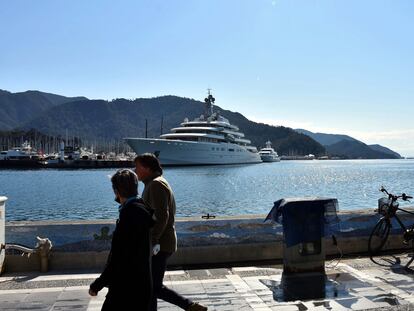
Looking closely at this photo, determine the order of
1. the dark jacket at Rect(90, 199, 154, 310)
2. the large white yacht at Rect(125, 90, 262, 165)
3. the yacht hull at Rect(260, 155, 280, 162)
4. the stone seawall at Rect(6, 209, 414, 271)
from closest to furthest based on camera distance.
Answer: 1. the dark jacket at Rect(90, 199, 154, 310)
2. the stone seawall at Rect(6, 209, 414, 271)
3. the large white yacht at Rect(125, 90, 262, 165)
4. the yacht hull at Rect(260, 155, 280, 162)

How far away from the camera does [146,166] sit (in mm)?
4129

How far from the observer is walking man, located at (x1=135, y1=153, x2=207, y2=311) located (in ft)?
13.1

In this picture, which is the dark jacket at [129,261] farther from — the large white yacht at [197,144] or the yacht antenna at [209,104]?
the yacht antenna at [209,104]

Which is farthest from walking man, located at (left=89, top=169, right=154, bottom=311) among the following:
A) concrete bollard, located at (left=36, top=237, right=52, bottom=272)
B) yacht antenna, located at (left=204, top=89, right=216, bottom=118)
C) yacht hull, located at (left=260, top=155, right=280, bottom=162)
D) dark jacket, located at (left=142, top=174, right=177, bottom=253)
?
yacht hull, located at (left=260, top=155, right=280, bottom=162)

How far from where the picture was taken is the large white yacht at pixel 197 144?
270ft

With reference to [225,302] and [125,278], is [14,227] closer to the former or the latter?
[225,302]

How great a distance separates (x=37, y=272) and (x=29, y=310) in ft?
5.79

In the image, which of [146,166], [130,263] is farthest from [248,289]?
[130,263]

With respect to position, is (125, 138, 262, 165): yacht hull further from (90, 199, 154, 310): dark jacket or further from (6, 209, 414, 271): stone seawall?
(90, 199, 154, 310): dark jacket

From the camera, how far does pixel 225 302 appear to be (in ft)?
17.4

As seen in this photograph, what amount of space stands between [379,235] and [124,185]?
5.88 metres

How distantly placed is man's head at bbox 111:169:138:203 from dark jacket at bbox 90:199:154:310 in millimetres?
118

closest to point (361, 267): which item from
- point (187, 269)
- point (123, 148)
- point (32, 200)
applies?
point (187, 269)

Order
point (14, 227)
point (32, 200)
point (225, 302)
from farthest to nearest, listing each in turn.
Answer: point (32, 200) < point (14, 227) < point (225, 302)
